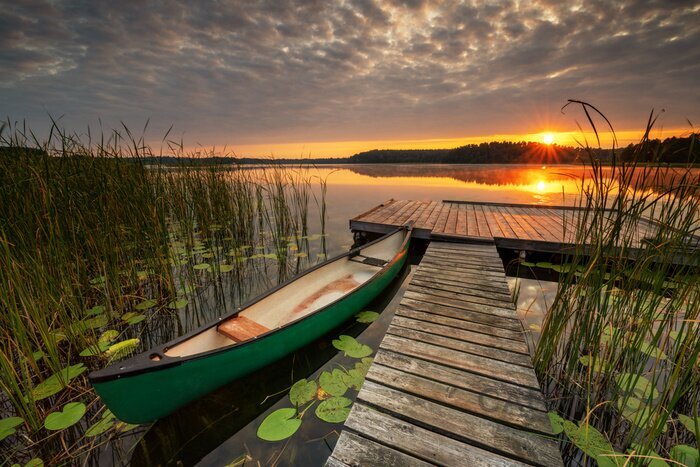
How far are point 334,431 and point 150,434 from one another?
1669 mm

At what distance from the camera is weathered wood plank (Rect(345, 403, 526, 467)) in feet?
5.69

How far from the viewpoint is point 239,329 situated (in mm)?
3020

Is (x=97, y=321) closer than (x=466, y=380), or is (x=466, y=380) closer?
(x=466, y=380)

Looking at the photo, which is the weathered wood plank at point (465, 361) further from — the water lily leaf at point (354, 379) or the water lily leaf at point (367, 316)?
the water lily leaf at point (367, 316)

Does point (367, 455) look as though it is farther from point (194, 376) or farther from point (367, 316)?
point (367, 316)

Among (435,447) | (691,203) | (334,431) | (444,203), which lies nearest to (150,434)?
(334,431)

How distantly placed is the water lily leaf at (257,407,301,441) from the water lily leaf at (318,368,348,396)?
1.55 feet

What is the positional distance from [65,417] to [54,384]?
53 cm

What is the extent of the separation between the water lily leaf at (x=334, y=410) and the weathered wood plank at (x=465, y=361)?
637 mm

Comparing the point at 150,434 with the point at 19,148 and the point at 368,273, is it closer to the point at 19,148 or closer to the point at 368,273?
the point at 368,273

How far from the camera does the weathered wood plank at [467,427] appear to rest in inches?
69.6

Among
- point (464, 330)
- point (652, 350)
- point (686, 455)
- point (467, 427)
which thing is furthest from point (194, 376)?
point (686, 455)

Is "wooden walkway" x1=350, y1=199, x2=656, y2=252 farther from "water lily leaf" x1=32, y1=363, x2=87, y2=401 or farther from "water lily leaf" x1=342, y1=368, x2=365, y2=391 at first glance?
"water lily leaf" x1=32, y1=363, x2=87, y2=401

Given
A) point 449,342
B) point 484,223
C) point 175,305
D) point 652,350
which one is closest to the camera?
point 652,350
